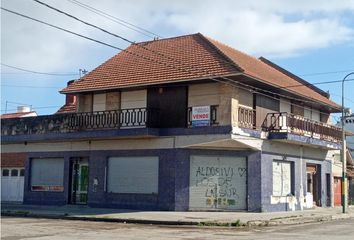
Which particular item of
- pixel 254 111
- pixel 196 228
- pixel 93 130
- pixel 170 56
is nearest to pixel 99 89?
pixel 93 130

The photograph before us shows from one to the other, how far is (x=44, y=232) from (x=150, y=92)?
40.4ft

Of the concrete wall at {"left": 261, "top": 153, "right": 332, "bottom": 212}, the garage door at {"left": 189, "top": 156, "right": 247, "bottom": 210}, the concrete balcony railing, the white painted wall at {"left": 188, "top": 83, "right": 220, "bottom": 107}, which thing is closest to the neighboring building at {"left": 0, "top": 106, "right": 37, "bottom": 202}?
the concrete balcony railing

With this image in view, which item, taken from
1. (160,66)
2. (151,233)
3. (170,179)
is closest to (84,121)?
(160,66)

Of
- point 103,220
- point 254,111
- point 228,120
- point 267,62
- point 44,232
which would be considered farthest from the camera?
point 267,62

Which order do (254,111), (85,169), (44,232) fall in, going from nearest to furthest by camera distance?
(44,232) < (254,111) < (85,169)

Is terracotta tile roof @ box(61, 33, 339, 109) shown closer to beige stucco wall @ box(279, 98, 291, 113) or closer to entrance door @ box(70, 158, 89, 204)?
beige stucco wall @ box(279, 98, 291, 113)

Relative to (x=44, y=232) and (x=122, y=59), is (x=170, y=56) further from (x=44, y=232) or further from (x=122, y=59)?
(x=44, y=232)

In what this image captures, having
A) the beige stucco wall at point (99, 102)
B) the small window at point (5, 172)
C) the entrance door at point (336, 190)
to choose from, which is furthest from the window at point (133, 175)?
the entrance door at point (336, 190)

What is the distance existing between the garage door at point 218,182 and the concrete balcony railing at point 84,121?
3.25 meters

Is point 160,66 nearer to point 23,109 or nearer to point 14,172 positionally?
point 14,172

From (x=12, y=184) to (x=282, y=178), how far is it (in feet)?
53.9

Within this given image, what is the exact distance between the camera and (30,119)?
3058 centimetres

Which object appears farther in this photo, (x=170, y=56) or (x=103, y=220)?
(x=170, y=56)

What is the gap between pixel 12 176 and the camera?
105 feet
